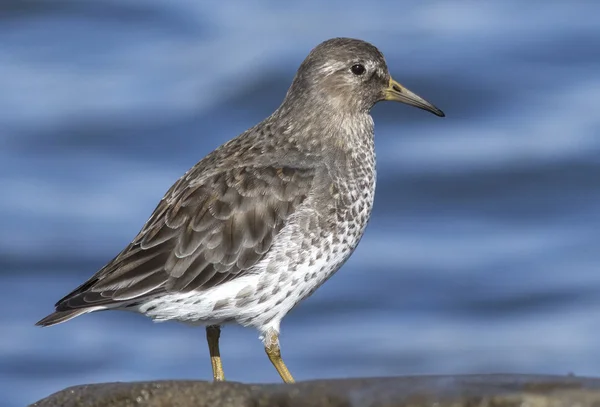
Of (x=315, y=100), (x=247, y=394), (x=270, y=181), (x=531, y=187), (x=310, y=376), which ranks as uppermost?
(x=531, y=187)

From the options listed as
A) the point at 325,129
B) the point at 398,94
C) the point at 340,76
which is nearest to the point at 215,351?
the point at 325,129

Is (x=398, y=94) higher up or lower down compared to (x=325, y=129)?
higher up

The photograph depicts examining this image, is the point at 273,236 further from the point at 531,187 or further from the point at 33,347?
the point at 531,187

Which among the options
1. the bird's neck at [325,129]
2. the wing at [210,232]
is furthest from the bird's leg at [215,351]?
the bird's neck at [325,129]

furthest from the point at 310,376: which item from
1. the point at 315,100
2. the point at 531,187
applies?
the point at 531,187

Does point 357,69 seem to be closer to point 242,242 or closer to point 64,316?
point 242,242

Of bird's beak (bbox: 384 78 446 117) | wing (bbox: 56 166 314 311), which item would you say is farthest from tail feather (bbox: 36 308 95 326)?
bird's beak (bbox: 384 78 446 117)

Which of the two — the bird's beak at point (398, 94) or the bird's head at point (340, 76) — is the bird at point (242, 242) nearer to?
the bird's head at point (340, 76)
